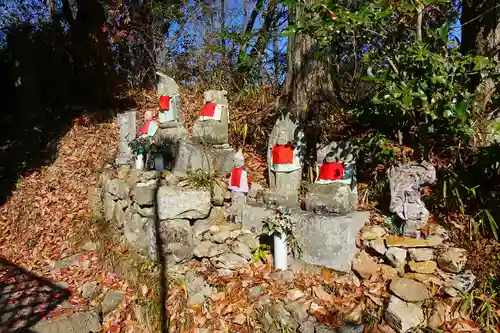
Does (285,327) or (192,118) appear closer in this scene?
(285,327)

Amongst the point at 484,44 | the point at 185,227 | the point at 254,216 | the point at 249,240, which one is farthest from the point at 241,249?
the point at 484,44

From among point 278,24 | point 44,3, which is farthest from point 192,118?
point 44,3

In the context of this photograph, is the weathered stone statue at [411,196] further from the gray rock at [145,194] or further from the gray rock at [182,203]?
the gray rock at [145,194]

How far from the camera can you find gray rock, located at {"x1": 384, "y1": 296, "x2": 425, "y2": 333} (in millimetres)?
2965

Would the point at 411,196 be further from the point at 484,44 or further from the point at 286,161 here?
the point at 484,44

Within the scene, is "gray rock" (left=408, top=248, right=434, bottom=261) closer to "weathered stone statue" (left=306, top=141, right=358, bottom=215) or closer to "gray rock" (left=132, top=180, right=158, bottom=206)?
"weathered stone statue" (left=306, top=141, right=358, bottom=215)

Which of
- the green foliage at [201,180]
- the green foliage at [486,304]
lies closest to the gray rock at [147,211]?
the green foliage at [201,180]

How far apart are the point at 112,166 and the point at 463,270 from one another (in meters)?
5.42

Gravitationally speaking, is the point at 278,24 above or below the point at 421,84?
above

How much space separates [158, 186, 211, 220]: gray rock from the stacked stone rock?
6.10 feet

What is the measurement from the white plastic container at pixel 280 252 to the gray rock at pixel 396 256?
1009mm

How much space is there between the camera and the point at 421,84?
326 cm

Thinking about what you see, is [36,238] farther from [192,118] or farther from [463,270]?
[463,270]

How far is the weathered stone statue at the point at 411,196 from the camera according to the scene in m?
3.47
